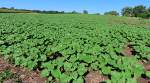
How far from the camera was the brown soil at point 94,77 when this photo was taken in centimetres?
682

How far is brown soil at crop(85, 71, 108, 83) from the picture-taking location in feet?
22.4

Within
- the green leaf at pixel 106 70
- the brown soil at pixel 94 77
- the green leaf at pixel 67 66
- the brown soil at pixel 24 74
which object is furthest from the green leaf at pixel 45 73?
the green leaf at pixel 106 70

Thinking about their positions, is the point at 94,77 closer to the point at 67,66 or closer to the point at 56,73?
the point at 67,66

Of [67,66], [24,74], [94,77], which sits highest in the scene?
[67,66]

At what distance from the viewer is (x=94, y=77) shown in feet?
22.7

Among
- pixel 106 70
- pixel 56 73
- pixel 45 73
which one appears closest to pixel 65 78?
pixel 56 73

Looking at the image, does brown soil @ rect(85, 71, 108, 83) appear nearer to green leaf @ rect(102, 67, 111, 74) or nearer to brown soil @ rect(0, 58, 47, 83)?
green leaf @ rect(102, 67, 111, 74)

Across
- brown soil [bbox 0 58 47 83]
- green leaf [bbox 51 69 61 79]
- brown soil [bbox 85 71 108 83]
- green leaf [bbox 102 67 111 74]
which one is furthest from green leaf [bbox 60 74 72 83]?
green leaf [bbox 102 67 111 74]

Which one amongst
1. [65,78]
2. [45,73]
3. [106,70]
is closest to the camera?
[65,78]

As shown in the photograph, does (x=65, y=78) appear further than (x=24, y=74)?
No

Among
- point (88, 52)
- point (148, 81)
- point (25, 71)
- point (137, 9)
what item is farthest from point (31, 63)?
point (137, 9)

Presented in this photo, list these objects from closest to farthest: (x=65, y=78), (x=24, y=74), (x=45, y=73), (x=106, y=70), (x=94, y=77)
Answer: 1. (x=65, y=78)
2. (x=106, y=70)
3. (x=94, y=77)
4. (x=45, y=73)
5. (x=24, y=74)

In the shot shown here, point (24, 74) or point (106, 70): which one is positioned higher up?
point (106, 70)

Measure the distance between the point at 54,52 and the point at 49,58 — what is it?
427 millimetres
